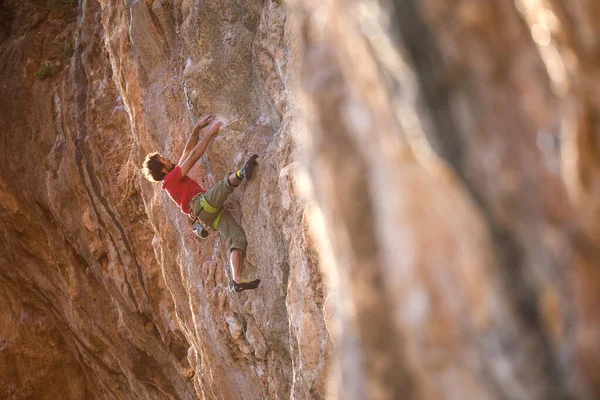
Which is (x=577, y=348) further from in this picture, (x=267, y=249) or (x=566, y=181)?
(x=267, y=249)

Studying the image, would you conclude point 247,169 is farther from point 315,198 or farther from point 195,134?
point 315,198

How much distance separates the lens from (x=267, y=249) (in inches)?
193

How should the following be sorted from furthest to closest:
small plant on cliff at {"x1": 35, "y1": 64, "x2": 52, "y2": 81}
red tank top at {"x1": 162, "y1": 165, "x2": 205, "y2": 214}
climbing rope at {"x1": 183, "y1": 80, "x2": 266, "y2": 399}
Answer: small plant on cliff at {"x1": 35, "y1": 64, "x2": 52, "y2": 81} → climbing rope at {"x1": 183, "y1": 80, "x2": 266, "y2": 399} → red tank top at {"x1": 162, "y1": 165, "x2": 205, "y2": 214}

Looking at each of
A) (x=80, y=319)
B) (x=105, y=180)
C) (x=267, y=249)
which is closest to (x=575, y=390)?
(x=267, y=249)

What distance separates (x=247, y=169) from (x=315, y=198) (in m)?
2.92

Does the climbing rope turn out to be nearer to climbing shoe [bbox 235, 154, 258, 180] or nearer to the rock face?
the rock face

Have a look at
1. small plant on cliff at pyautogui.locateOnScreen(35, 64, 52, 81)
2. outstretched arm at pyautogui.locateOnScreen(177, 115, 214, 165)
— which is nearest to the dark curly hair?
outstretched arm at pyautogui.locateOnScreen(177, 115, 214, 165)

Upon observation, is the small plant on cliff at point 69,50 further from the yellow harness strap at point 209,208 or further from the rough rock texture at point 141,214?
the yellow harness strap at point 209,208

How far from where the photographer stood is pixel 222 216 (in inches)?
203

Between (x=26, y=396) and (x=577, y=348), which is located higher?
(x=26, y=396)

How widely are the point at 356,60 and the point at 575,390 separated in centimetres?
87

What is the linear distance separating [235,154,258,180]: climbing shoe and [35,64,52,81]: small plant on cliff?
6332 millimetres

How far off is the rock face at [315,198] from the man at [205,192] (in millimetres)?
135

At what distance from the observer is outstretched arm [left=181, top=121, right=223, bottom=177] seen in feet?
16.6
